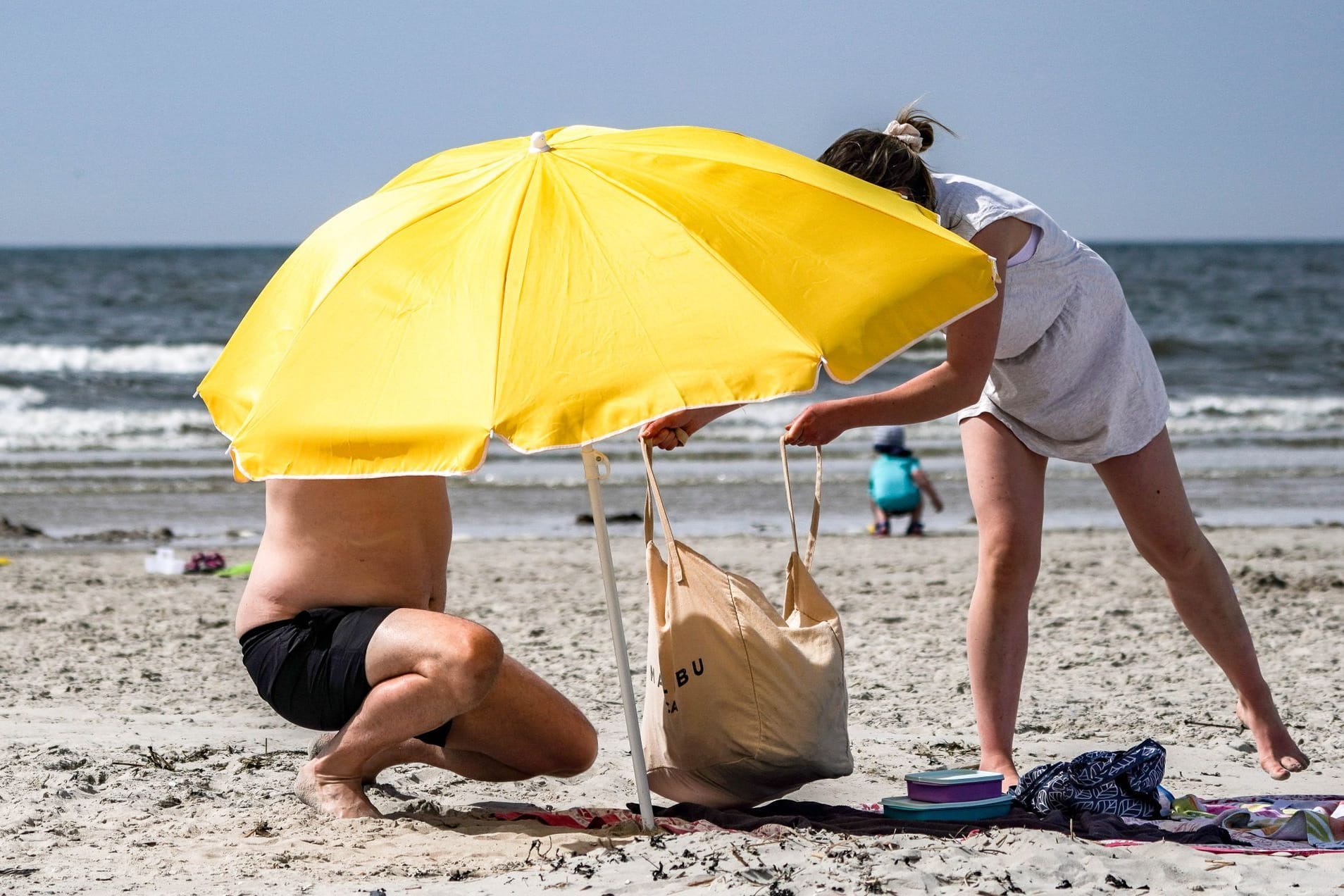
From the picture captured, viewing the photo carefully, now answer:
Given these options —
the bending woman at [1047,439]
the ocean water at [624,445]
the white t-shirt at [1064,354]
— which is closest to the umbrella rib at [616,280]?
the bending woman at [1047,439]

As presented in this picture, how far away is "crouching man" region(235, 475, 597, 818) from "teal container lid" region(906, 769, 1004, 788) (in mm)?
840

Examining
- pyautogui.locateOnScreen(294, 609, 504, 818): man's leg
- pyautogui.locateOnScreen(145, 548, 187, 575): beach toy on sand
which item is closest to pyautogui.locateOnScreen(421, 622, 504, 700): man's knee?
pyautogui.locateOnScreen(294, 609, 504, 818): man's leg

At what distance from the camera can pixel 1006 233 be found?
3.09 metres

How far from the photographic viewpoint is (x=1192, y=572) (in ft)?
11.1

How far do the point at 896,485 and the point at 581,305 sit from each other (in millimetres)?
7059

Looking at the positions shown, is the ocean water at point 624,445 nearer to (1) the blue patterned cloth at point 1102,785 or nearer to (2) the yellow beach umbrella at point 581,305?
(1) the blue patterned cloth at point 1102,785

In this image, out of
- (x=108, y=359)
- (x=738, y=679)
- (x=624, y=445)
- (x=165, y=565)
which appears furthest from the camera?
(x=108, y=359)

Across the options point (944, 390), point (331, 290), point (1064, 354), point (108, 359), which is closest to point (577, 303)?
point (331, 290)

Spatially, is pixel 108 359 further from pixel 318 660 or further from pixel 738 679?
pixel 738 679

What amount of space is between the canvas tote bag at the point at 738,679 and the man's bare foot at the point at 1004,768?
531 mm

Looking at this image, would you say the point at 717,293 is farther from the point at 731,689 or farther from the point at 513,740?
the point at 513,740

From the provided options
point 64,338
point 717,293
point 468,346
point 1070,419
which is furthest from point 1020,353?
point 64,338

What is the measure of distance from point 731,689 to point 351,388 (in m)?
1.02

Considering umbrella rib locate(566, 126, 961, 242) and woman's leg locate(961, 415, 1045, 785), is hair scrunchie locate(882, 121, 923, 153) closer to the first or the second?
umbrella rib locate(566, 126, 961, 242)
